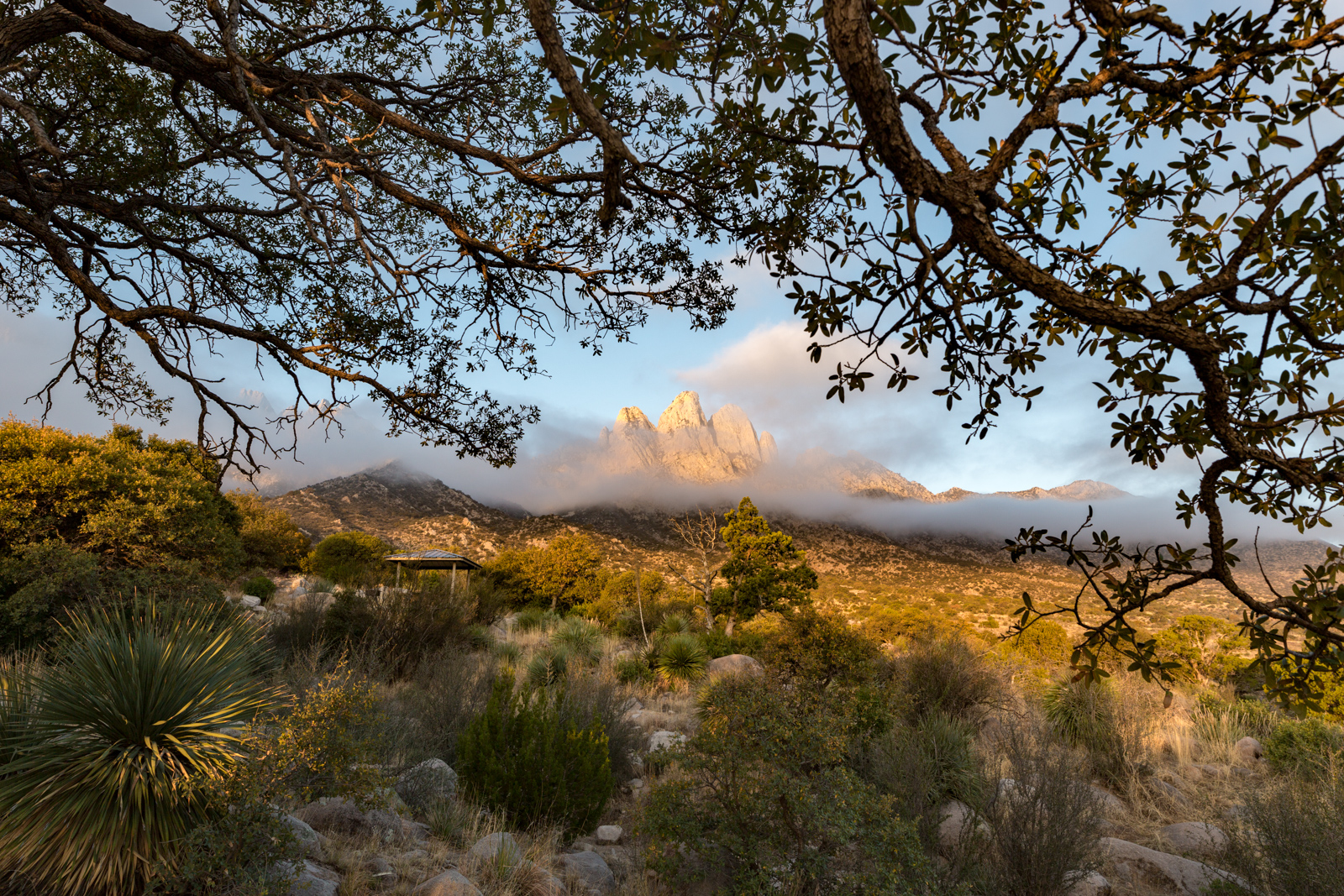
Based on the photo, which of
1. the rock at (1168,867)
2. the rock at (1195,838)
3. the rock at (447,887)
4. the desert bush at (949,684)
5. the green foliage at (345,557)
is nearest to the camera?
the rock at (447,887)

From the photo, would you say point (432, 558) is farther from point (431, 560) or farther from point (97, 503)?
point (97, 503)

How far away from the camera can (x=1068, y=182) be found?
2.44 metres

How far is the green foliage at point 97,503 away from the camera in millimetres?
9844

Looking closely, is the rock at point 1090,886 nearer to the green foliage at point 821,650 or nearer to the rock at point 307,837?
the green foliage at point 821,650

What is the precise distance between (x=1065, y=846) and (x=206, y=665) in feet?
19.5

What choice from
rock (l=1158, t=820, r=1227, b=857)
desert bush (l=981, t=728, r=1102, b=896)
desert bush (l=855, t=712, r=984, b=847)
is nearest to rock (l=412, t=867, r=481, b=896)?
desert bush (l=855, t=712, r=984, b=847)

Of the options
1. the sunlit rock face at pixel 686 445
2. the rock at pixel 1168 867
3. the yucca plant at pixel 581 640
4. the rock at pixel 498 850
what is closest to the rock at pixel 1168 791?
the rock at pixel 1168 867

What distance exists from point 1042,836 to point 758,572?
72.3ft

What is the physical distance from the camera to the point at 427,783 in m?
5.66

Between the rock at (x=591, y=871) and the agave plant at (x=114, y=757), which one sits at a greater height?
the agave plant at (x=114, y=757)

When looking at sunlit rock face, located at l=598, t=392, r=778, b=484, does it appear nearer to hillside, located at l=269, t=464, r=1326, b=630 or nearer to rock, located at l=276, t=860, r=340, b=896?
hillside, located at l=269, t=464, r=1326, b=630

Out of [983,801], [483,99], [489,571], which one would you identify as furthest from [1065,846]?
[489,571]

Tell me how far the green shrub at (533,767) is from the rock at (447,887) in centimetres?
153

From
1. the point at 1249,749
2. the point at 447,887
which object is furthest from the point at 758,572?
the point at 447,887
